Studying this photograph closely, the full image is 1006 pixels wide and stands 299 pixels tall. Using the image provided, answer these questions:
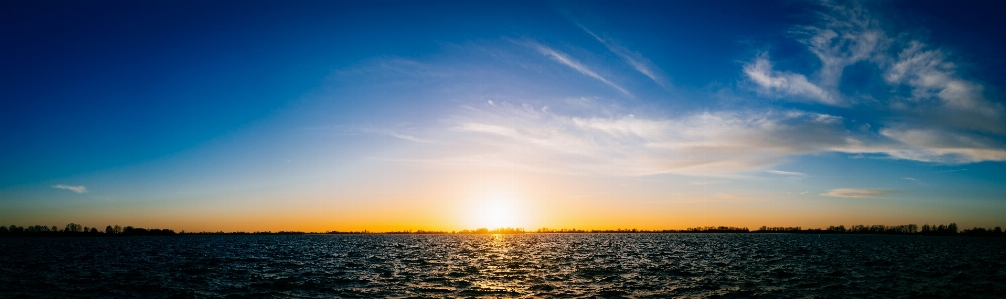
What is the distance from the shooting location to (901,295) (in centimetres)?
3466

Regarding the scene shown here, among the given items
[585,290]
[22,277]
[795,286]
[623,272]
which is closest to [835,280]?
[795,286]

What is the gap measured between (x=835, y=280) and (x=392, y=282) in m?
37.9

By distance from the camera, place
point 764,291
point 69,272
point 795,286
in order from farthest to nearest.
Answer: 1. point 69,272
2. point 795,286
3. point 764,291

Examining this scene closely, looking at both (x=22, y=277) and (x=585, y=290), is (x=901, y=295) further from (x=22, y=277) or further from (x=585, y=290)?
(x=22, y=277)

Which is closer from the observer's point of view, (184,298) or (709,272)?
(184,298)

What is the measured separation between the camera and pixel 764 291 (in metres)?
36.2

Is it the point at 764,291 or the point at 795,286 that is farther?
the point at 795,286

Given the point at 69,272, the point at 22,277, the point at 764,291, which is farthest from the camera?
the point at 69,272

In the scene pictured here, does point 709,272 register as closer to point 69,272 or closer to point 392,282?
point 392,282

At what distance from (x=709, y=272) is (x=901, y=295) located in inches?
650

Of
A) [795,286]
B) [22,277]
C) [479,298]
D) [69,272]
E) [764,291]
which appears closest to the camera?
[479,298]

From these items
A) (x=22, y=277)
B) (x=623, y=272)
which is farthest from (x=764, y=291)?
(x=22, y=277)

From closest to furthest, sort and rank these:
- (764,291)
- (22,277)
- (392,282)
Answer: (764,291) → (392,282) → (22,277)

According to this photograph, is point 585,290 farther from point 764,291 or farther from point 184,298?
point 184,298
